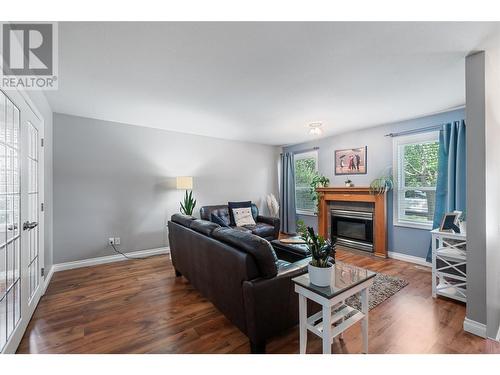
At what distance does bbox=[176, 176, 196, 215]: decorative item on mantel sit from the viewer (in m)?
4.01

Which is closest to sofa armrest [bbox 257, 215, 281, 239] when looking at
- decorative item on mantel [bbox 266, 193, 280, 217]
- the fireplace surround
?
decorative item on mantel [bbox 266, 193, 280, 217]

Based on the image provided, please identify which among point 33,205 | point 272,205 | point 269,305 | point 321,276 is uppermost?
point 33,205

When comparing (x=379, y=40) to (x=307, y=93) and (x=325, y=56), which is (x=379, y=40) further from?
(x=307, y=93)

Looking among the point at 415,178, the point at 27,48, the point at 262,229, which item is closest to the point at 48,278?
the point at 27,48

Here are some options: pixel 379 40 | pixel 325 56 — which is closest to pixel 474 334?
pixel 379 40

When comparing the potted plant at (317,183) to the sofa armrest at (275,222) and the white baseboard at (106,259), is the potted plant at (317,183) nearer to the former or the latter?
the sofa armrest at (275,222)

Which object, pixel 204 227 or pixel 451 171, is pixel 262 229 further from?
pixel 451 171

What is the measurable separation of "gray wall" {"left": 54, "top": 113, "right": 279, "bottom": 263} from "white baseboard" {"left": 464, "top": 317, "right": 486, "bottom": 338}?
406 cm

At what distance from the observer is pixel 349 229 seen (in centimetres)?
440

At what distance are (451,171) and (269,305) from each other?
3217 mm

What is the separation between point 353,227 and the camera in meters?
4.33

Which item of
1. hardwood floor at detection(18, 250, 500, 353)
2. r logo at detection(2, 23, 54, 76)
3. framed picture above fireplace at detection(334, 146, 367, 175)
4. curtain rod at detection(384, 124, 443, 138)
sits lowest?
hardwood floor at detection(18, 250, 500, 353)

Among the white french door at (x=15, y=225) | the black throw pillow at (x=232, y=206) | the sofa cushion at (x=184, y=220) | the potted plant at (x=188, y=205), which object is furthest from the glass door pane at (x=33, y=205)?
the black throw pillow at (x=232, y=206)

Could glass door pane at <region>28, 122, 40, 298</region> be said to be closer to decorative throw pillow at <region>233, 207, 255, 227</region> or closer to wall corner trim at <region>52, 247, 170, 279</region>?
wall corner trim at <region>52, 247, 170, 279</region>
